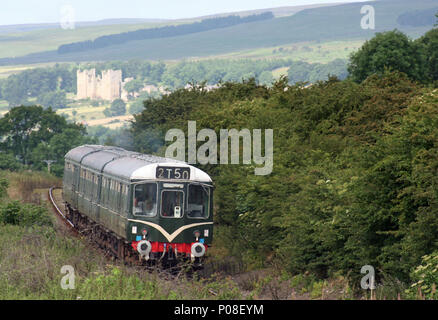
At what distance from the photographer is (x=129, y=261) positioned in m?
21.8

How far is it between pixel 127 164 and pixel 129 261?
11.6 ft

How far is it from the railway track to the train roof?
7.82ft

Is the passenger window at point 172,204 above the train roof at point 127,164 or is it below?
below

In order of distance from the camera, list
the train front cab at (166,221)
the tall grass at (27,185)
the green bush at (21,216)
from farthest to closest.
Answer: the tall grass at (27,185) < the green bush at (21,216) < the train front cab at (166,221)

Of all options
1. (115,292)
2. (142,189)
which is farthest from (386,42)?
(115,292)

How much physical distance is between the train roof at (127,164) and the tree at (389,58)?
35.1 m

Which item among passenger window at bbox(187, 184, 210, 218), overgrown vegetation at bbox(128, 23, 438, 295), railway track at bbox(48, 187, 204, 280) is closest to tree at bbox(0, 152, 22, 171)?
railway track at bbox(48, 187, 204, 280)

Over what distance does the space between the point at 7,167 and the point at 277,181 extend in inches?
2501

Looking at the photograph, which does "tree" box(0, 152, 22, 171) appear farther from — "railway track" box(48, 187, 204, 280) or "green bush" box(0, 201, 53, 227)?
"green bush" box(0, 201, 53, 227)

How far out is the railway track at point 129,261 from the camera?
17.9m

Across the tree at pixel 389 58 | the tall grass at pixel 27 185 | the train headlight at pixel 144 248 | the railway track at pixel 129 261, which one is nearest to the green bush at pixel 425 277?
the railway track at pixel 129 261

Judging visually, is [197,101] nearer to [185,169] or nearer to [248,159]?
[248,159]

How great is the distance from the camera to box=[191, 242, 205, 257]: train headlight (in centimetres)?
2219

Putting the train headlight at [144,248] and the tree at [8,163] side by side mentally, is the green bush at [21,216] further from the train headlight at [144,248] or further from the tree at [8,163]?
the tree at [8,163]
